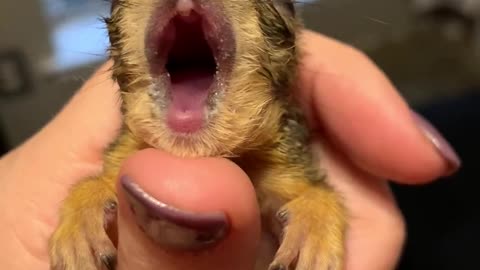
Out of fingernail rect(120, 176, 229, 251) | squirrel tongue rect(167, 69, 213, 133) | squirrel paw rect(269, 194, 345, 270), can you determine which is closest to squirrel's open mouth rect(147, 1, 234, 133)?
squirrel tongue rect(167, 69, 213, 133)

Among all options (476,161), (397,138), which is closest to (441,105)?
(476,161)

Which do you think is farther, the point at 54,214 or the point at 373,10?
the point at 373,10

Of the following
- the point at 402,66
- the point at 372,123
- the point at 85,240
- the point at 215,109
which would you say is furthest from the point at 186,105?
the point at 402,66

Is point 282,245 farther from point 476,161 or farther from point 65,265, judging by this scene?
point 476,161

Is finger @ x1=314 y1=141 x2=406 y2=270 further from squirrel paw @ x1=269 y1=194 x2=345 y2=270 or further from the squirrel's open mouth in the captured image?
the squirrel's open mouth

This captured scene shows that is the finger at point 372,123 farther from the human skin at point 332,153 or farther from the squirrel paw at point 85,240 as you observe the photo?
the squirrel paw at point 85,240

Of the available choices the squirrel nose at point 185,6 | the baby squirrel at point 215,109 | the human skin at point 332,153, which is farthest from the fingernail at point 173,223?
the human skin at point 332,153

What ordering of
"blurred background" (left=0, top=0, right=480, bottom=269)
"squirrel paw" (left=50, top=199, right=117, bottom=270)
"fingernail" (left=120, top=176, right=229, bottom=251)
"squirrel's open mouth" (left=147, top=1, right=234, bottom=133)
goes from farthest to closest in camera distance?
1. "blurred background" (left=0, top=0, right=480, bottom=269)
2. "squirrel paw" (left=50, top=199, right=117, bottom=270)
3. "squirrel's open mouth" (left=147, top=1, right=234, bottom=133)
4. "fingernail" (left=120, top=176, right=229, bottom=251)
